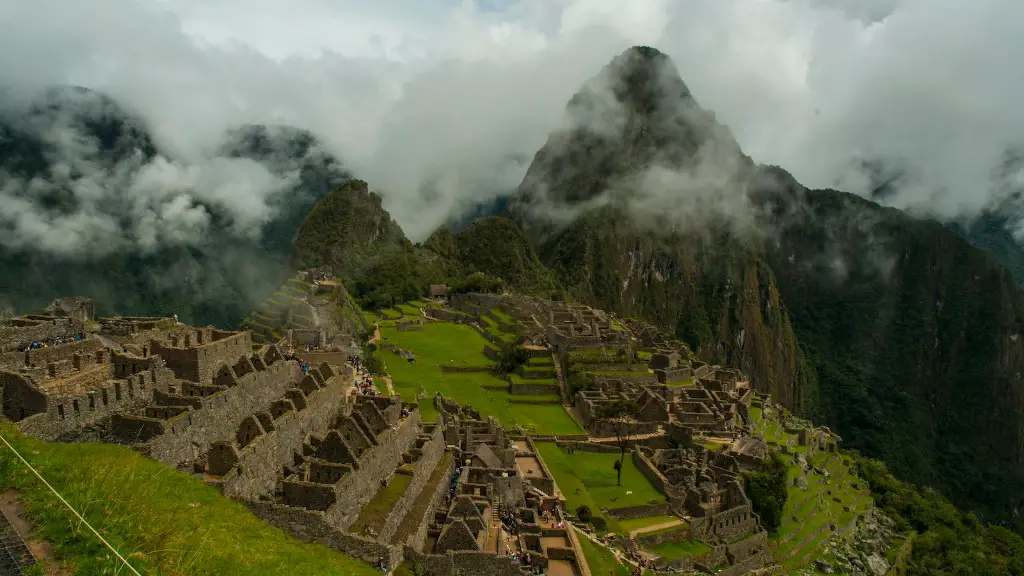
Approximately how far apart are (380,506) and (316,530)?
9.97 feet

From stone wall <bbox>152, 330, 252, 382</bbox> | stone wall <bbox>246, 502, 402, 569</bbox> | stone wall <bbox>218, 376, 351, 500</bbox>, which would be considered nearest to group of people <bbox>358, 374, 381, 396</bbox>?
stone wall <bbox>218, 376, 351, 500</bbox>

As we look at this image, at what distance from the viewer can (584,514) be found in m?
28.4

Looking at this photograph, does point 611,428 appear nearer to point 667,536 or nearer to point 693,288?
point 667,536

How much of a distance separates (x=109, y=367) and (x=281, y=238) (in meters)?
35.7

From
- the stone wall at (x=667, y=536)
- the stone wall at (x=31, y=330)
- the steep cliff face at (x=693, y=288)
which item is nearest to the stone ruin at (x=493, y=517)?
the stone wall at (x=667, y=536)

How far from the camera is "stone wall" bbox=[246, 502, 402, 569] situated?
16812 mm

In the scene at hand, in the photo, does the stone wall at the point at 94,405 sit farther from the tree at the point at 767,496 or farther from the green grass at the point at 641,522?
the tree at the point at 767,496

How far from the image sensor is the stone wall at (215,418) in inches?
656

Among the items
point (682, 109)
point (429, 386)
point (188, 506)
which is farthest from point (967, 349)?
point (188, 506)

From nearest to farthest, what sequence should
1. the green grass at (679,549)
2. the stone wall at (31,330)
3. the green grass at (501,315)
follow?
the stone wall at (31,330) < the green grass at (679,549) < the green grass at (501,315)

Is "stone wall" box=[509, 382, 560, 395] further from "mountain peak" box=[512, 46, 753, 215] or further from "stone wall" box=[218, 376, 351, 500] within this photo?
"mountain peak" box=[512, 46, 753, 215]

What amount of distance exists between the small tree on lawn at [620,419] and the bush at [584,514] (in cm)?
911

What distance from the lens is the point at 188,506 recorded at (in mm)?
14633

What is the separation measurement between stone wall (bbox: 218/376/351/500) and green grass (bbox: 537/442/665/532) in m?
11.1
